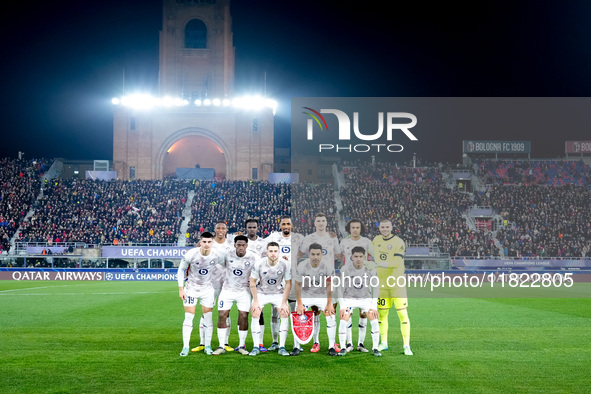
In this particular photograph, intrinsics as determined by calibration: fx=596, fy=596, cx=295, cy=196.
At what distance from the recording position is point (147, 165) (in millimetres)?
51281

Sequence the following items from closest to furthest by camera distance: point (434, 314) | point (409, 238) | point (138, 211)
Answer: point (434, 314) < point (409, 238) < point (138, 211)

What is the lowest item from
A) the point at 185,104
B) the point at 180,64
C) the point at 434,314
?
the point at 434,314

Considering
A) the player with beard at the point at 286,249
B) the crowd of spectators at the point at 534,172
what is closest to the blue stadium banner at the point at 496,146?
the crowd of spectators at the point at 534,172

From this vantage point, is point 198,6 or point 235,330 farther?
point 198,6

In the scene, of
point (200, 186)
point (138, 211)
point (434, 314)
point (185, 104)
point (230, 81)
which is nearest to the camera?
point (434, 314)

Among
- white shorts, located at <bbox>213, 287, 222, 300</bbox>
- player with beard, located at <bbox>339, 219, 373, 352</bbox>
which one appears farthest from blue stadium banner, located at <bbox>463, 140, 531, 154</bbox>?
white shorts, located at <bbox>213, 287, 222, 300</bbox>

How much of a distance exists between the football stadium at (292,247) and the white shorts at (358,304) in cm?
2

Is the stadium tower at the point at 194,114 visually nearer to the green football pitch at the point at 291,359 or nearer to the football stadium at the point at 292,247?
the football stadium at the point at 292,247

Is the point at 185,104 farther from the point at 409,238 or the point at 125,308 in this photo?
the point at 125,308

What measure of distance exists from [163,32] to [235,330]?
1747 inches

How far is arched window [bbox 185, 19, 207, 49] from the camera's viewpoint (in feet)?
175

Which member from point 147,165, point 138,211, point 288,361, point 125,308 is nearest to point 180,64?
point 147,165

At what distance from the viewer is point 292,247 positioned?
37.9 ft

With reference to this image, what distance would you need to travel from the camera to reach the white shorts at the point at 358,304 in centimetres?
1023
